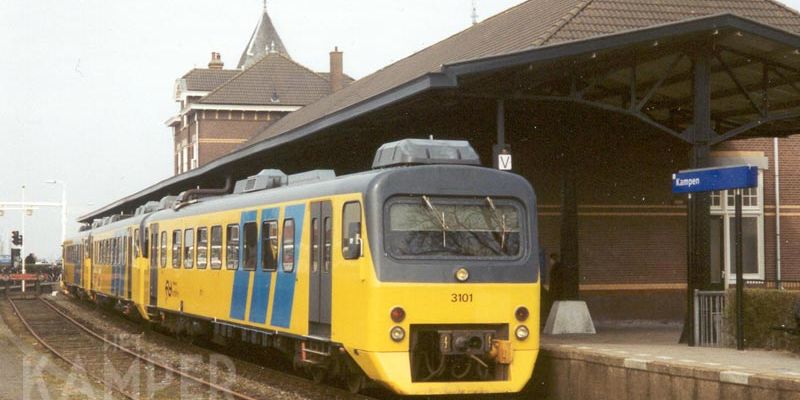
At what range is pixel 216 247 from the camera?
61.2 ft

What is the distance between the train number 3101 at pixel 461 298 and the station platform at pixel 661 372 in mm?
1463

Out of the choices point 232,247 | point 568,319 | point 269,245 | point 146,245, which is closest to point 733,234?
point 568,319

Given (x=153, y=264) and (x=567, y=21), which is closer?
(x=567, y=21)

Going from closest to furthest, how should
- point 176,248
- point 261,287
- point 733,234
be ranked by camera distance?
1. point 261,287
2. point 176,248
3. point 733,234

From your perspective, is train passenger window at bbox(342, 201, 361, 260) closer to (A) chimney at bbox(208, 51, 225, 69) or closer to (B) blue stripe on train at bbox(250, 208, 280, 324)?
(B) blue stripe on train at bbox(250, 208, 280, 324)

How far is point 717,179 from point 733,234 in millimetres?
13171

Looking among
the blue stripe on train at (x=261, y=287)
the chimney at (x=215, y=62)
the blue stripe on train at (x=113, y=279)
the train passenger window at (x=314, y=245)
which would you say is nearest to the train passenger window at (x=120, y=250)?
the blue stripe on train at (x=113, y=279)

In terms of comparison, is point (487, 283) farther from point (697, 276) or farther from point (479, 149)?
point (479, 149)

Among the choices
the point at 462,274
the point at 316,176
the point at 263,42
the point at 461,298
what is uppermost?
the point at 263,42

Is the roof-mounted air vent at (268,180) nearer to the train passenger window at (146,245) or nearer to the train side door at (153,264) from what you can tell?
→ the train side door at (153,264)

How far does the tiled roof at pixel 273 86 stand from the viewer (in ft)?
180

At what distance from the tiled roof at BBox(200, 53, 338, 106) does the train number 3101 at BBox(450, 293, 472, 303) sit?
42205 mm

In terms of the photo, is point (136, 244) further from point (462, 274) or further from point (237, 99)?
point (237, 99)

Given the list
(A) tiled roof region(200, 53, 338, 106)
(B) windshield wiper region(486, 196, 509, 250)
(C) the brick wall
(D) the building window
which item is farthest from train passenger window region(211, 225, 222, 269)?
(A) tiled roof region(200, 53, 338, 106)
